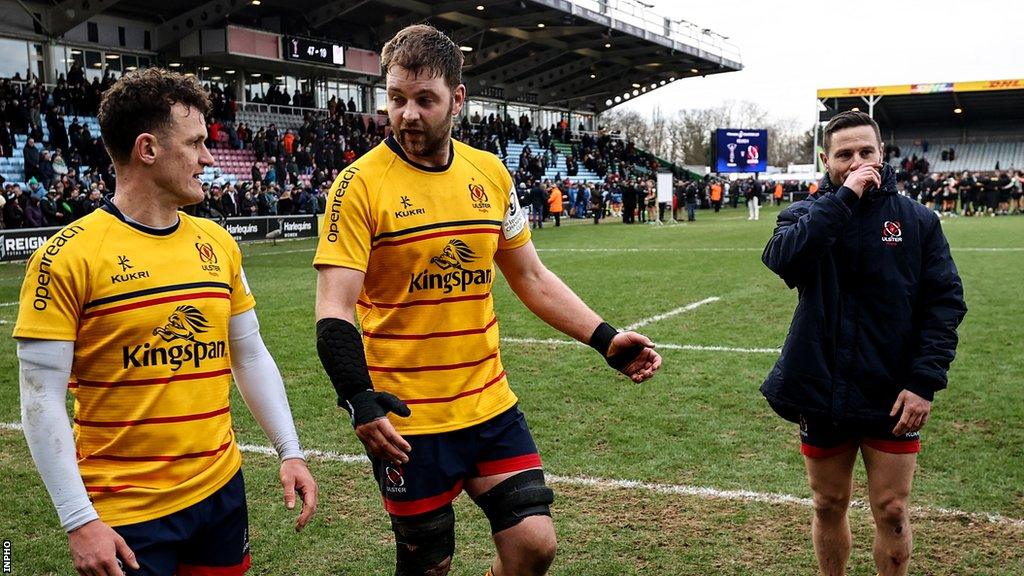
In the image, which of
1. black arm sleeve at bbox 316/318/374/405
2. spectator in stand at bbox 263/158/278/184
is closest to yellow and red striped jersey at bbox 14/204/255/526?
black arm sleeve at bbox 316/318/374/405

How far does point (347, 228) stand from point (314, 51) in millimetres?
35988

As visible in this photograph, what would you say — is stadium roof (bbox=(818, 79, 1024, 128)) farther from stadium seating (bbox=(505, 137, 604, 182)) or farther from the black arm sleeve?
the black arm sleeve

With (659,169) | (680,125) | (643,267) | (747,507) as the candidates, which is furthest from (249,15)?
(680,125)

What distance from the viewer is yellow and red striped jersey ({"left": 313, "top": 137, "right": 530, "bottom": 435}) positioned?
2957mm

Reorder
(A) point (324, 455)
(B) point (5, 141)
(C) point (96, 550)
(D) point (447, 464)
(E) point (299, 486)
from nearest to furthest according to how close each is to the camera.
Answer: (C) point (96, 550) < (E) point (299, 486) < (D) point (447, 464) < (A) point (324, 455) < (B) point (5, 141)

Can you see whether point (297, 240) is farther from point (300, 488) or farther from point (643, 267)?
point (300, 488)

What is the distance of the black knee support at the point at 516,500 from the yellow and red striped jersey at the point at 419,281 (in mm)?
244

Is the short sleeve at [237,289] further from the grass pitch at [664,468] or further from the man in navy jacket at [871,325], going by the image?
the man in navy jacket at [871,325]

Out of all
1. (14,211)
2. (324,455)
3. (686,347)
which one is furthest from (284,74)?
(324,455)

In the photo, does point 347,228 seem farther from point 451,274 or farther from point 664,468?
point 664,468

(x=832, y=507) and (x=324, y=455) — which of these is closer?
(x=832, y=507)

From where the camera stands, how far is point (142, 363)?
2.46 m

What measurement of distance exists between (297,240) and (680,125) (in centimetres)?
8874

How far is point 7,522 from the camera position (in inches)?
188
